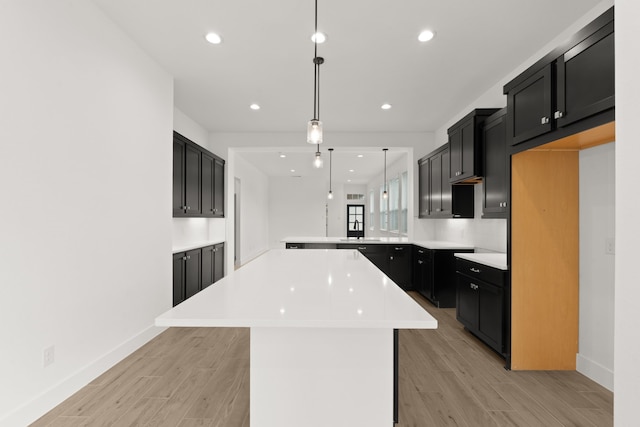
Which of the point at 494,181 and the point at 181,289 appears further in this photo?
the point at 181,289

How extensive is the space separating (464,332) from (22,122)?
4234 millimetres

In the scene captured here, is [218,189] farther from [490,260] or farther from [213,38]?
[490,260]

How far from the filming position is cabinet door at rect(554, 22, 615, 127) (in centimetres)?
174

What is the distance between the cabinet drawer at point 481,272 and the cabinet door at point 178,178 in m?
3.47

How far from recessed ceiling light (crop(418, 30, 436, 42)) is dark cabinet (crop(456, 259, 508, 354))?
2.19m

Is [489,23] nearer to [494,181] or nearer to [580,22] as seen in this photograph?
[580,22]

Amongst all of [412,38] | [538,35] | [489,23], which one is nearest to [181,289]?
[412,38]

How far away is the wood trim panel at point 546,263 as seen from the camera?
262 cm

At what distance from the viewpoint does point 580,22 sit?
2611mm

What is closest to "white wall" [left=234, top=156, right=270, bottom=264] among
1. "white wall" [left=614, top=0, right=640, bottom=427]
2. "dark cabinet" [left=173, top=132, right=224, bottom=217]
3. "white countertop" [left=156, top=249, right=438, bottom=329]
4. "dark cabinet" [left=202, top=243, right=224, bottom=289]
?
"dark cabinet" [left=173, top=132, right=224, bottom=217]

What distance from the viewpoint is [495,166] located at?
326 cm

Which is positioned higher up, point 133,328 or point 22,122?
point 22,122

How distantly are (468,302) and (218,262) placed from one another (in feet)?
12.8

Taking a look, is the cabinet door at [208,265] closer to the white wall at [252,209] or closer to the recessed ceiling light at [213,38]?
the recessed ceiling light at [213,38]
